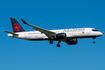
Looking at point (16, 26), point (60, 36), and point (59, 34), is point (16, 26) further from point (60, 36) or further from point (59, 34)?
point (60, 36)

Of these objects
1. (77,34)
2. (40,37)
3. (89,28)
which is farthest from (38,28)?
(89,28)

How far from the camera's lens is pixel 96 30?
5400cm

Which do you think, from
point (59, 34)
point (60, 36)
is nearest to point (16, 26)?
point (59, 34)

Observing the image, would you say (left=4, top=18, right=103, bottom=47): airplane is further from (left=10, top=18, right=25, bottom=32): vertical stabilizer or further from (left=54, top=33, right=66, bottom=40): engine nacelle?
(left=10, top=18, right=25, bottom=32): vertical stabilizer

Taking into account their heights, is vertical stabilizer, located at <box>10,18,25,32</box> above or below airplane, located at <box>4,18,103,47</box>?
above

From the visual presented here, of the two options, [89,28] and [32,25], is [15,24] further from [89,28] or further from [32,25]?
[89,28]

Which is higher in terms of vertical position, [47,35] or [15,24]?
[15,24]

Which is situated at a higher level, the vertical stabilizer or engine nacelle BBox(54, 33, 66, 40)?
the vertical stabilizer

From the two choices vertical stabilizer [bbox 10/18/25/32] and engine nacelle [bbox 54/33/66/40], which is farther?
vertical stabilizer [bbox 10/18/25/32]

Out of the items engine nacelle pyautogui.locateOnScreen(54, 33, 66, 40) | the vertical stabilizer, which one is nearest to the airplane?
engine nacelle pyautogui.locateOnScreen(54, 33, 66, 40)

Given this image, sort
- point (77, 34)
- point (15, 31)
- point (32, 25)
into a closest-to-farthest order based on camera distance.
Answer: point (32, 25)
point (77, 34)
point (15, 31)

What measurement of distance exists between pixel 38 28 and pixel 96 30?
1570 centimetres

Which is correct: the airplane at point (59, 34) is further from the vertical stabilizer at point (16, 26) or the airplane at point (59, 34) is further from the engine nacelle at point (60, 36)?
the vertical stabilizer at point (16, 26)

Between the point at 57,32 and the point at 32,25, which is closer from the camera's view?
the point at 32,25
